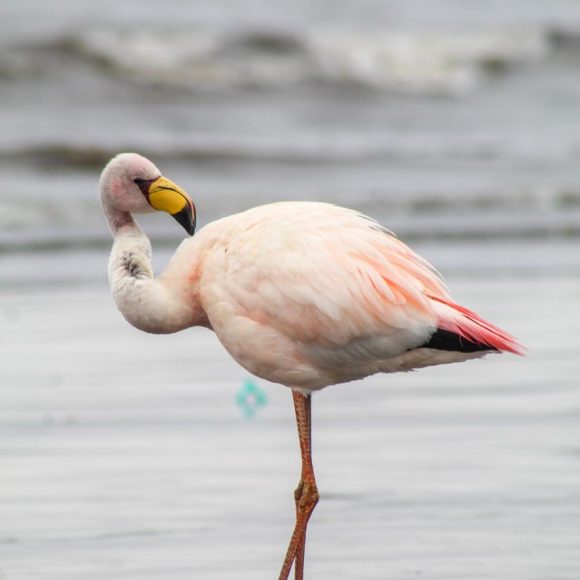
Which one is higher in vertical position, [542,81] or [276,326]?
[276,326]

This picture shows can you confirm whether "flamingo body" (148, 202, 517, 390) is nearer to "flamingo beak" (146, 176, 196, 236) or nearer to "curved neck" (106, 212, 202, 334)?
"curved neck" (106, 212, 202, 334)

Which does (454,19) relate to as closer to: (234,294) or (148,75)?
(148,75)

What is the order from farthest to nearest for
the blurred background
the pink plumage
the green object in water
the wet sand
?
the green object in water → the blurred background → the wet sand → the pink plumage

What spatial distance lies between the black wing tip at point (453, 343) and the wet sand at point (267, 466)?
76 cm

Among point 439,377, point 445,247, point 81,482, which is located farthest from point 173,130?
point 81,482

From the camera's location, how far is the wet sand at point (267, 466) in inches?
246

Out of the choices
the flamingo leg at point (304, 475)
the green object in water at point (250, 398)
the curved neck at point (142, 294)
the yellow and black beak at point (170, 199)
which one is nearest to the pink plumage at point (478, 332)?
the flamingo leg at point (304, 475)

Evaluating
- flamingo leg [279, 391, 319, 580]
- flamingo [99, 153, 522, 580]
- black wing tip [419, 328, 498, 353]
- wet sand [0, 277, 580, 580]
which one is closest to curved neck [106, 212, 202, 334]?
flamingo [99, 153, 522, 580]

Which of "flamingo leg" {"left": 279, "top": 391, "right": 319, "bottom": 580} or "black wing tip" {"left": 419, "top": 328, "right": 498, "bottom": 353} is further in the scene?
"flamingo leg" {"left": 279, "top": 391, "right": 319, "bottom": 580}

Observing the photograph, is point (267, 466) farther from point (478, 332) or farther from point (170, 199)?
point (478, 332)

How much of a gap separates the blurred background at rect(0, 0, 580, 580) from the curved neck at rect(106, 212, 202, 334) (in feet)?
2.65

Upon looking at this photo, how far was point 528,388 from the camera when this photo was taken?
8688mm

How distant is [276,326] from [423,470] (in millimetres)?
1370

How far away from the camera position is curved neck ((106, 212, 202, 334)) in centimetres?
638
